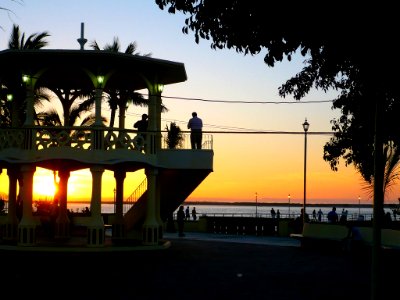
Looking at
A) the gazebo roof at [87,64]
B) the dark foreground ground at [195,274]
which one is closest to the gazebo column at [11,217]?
the dark foreground ground at [195,274]

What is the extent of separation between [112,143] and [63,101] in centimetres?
787

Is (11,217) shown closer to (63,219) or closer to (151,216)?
(63,219)

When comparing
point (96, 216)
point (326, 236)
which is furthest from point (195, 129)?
point (326, 236)

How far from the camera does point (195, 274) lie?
20.6 m

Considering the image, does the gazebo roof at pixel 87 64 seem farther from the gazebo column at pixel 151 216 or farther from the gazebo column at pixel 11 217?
the gazebo column at pixel 11 217

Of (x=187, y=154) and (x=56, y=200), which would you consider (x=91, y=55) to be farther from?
(x=56, y=200)

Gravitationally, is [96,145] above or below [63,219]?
above

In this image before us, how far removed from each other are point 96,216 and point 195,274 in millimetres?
6267

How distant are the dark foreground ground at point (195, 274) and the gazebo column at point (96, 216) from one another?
1.94 ft

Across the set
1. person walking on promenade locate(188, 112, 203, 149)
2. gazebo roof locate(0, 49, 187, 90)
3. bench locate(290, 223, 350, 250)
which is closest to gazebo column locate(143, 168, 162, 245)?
person walking on promenade locate(188, 112, 203, 149)

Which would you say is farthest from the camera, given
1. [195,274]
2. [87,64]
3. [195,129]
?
[195,129]

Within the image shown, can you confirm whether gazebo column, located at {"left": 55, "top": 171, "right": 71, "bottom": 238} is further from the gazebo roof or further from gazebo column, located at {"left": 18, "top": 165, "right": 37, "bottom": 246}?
the gazebo roof

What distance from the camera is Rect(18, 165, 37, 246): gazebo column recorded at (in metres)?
25.9

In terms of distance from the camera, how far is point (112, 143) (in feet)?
86.0
